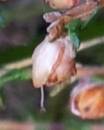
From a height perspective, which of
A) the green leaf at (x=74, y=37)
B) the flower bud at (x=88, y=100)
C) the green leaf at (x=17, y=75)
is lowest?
the flower bud at (x=88, y=100)

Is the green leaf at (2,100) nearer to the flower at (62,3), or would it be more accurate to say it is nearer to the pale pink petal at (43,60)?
the pale pink petal at (43,60)

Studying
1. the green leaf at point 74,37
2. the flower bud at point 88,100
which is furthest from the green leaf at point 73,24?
the flower bud at point 88,100

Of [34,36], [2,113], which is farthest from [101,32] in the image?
[2,113]

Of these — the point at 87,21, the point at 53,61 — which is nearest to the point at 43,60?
the point at 53,61

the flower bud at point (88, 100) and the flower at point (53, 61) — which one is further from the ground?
the flower at point (53, 61)

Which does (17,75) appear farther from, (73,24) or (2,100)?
(73,24)

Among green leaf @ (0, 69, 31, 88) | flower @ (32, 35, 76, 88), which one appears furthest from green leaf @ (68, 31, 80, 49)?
green leaf @ (0, 69, 31, 88)
